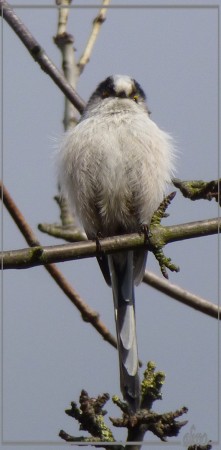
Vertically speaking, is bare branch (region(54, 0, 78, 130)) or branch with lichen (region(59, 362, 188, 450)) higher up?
bare branch (region(54, 0, 78, 130))

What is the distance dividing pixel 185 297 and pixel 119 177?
0.72 meters

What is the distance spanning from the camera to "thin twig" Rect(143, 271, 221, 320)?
10.1ft

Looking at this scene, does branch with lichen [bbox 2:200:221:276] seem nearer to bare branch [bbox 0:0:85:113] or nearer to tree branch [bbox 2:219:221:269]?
tree branch [bbox 2:219:221:269]

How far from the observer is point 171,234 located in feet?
8.86

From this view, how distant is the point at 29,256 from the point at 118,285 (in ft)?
4.41

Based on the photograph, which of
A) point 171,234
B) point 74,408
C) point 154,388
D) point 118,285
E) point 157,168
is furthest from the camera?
point 118,285

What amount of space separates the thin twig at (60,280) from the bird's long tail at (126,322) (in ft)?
0.32

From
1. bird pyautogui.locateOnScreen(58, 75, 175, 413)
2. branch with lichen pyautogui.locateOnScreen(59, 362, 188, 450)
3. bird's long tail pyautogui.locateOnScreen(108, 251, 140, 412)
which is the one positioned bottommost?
branch with lichen pyautogui.locateOnScreen(59, 362, 188, 450)

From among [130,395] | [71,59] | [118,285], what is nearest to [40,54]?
[71,59]

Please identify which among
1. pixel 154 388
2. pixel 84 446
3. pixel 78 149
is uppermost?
pixel 78 149

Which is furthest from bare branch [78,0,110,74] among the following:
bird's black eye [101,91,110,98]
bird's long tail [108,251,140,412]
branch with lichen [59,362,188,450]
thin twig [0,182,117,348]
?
branch with lichen [59,362,188,450]

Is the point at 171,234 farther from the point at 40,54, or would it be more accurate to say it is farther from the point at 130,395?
the point at 40,54

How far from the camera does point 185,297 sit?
3.14 m

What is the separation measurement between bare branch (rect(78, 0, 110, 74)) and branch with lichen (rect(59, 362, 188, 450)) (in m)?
2.03
